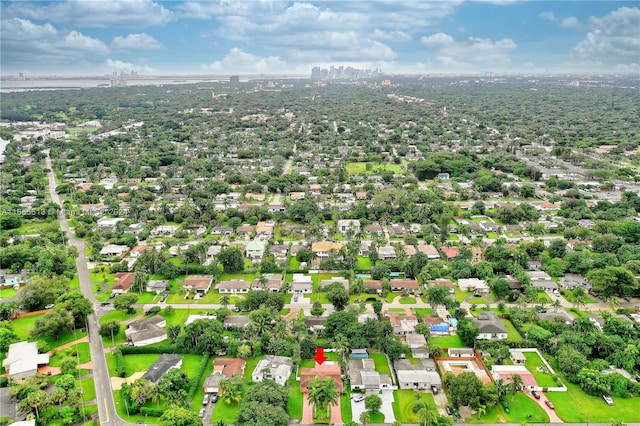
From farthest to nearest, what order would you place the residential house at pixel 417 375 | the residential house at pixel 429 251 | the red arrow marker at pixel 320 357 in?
the residential house at pixel 429 251
the red arrow marker at pixel 320 357
the residential house at pixel 417 375

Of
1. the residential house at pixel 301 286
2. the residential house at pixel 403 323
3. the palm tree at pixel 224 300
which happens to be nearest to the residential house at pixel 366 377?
the residential house at pixel 403 323

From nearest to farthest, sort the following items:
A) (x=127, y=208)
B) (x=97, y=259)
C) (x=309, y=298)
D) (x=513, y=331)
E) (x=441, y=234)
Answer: (x=513, y=331)
(x=309, y=298)
(x=97, y=259)
(x=441, y=234)
(x=127, y=208)

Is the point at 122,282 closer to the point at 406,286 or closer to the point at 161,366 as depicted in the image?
the point at 161,366

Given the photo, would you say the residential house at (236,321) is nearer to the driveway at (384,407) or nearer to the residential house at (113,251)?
the driveway at (384,407)

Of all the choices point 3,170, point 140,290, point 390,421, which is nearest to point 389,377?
point 390,421

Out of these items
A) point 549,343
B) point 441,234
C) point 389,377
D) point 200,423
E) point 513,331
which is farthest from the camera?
point 441,234

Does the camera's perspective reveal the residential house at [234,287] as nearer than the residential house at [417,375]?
No

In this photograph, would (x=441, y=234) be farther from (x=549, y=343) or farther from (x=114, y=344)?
(x=114, y=344)

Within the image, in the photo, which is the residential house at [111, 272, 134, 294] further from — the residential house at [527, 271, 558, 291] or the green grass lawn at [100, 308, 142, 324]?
the residential house at [527, 271, 558, 291]

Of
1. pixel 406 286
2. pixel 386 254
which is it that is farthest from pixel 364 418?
pixel 386 254
